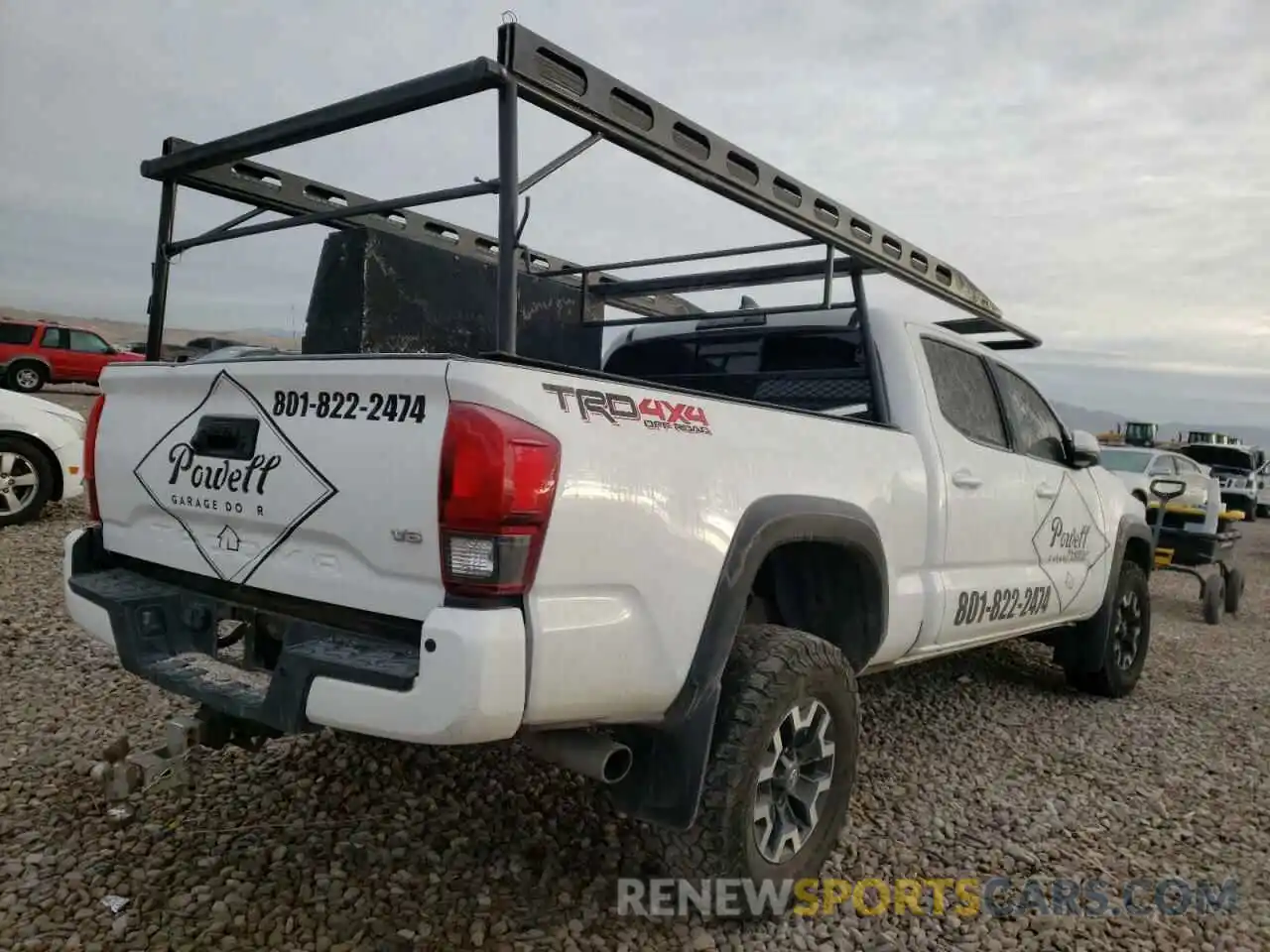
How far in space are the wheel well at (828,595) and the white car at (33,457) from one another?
655cm

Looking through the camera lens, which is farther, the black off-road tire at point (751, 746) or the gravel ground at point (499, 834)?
the gravel ground at point (499, 834)

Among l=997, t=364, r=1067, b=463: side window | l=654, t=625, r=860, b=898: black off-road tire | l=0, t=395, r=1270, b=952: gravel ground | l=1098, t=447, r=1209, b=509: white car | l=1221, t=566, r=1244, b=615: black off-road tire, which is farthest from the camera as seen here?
l=1098, t=447, r=1209, b=509: white car

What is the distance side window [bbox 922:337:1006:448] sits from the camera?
3.83m

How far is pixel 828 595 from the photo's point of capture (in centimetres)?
323

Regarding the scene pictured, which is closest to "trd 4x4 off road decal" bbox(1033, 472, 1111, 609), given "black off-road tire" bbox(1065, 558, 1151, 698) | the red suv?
"black off-road tire" bbox(1065, 558, 1151, 698)

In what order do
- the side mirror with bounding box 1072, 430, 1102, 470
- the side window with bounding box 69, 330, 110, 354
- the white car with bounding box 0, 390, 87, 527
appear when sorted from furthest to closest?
the side window with bounding box 69, 330, 110, 354
the white car with bounding box 0, 390, 87, 527
the side mirror with bounding box 1072, 430, 1102, 470

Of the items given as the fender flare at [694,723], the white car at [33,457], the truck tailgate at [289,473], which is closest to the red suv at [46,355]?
the white car at [33,457]

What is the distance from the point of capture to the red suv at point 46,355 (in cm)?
2002

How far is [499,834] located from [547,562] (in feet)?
4.82

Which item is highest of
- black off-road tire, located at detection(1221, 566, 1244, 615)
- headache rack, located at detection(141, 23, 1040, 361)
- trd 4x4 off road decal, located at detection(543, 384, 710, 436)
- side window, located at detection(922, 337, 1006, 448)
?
headache rack, located at detection(141, 23, 1040, 361)

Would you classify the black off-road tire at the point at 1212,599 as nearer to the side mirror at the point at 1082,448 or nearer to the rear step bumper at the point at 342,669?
the side mirror at the point at 1082,448

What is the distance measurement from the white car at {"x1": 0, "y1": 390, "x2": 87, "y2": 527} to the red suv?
534 inches

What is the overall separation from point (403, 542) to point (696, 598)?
758 mm

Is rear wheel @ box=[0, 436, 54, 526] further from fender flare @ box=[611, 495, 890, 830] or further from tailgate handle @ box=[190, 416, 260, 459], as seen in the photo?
fender flare @ box=[611, 495, 890, 830]
